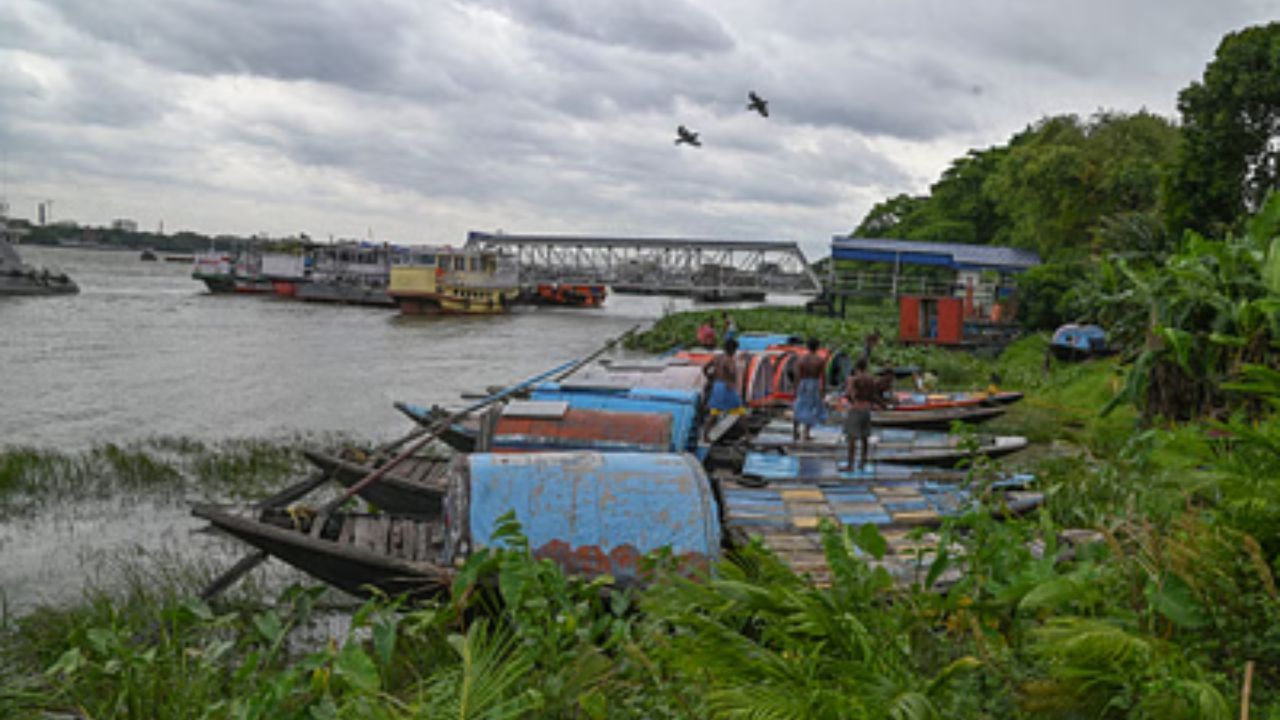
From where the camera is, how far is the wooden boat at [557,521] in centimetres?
632

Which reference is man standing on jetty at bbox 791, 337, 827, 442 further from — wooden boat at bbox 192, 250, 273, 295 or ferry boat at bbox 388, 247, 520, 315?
wooden boat at bbox 192, 250, 273, 295

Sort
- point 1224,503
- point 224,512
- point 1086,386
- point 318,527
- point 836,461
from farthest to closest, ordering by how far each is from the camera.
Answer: point 1086,386 < point 836,461 < point 318,527 < point 224,512 < point 1224,503

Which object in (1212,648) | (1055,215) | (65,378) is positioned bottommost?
(65,378)

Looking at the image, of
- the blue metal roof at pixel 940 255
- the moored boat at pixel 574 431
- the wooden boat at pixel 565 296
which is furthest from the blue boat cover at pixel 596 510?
the wooden boat at pixel 565 296

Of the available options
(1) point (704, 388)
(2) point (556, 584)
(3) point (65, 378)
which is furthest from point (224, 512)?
(3) point (65, 378)

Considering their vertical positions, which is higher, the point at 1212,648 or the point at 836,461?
the point at 1212,648

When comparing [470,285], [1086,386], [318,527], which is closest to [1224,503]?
[318,527]

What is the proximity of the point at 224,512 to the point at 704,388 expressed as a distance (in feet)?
21.2

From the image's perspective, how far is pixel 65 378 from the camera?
22250 mm

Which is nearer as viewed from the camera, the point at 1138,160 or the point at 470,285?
the point at 1138,160

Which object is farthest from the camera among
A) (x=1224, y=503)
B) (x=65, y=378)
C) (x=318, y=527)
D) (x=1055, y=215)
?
(x=1055, y=215)

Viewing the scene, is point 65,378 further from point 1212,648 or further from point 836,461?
point 1212,648

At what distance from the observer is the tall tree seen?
2036 centimetres

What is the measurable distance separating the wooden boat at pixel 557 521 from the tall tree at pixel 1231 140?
1878cm
